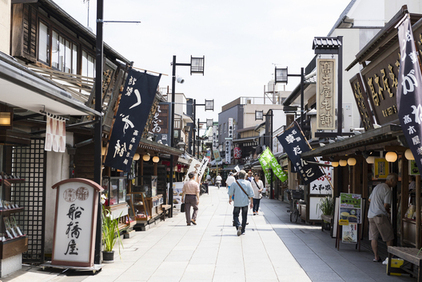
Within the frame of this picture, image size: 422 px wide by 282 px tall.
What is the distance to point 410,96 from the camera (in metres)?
6.95

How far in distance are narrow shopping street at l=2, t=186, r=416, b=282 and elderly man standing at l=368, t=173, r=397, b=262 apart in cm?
59

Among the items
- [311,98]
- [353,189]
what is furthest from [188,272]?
[311,98]

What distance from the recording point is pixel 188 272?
9258 millimetres

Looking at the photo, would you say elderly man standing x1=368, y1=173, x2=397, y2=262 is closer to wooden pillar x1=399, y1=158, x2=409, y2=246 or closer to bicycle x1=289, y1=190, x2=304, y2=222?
wooden pillar x1=399, y1=158, x2=409, y2=246

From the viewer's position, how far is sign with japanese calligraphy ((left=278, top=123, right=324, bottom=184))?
705 inches

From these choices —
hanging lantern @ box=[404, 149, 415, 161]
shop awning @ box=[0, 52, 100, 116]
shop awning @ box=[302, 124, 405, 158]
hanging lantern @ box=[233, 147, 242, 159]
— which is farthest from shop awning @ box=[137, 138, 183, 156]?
hanging lantern @ box=[233, 147, 242, 159]

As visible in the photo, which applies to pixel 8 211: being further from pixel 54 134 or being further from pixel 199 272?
pixel 199 272

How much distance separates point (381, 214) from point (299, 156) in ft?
24.5

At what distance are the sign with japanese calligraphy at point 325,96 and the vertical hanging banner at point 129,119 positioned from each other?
8092 millimetres

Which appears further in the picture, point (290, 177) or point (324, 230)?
point (290, 177)

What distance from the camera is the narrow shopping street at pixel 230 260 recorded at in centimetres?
884

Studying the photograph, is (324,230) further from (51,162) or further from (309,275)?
(51,162)

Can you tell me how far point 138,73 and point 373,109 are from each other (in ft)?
21.6

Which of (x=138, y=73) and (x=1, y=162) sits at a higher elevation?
(x=138, y=73)
